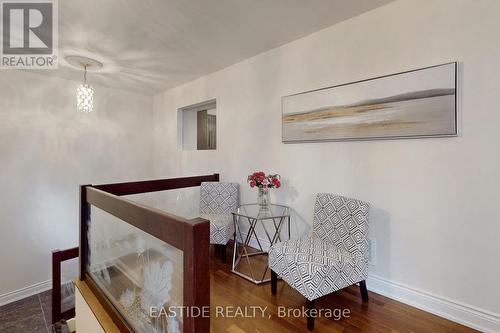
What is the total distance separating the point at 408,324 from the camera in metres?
1.69

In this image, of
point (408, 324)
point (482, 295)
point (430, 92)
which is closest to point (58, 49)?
point (430, 92)

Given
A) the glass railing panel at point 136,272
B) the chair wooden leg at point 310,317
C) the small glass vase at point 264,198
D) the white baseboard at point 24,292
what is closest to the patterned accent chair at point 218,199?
the small glass vase at point 264,198

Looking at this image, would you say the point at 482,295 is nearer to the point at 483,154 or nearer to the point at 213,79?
the point at 483,154

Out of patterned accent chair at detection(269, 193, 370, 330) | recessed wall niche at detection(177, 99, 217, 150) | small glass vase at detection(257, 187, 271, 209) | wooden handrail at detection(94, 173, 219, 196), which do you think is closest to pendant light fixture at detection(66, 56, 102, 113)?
wooden handrail at detection(94, 173, 219, 196)

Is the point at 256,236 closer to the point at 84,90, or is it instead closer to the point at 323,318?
the point at 323,318

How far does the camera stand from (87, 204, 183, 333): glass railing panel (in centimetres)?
108

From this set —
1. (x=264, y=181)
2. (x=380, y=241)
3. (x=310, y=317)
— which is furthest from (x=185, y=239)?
(x=380, y=241)

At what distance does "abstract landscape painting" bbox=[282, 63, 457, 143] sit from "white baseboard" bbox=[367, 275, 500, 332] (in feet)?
3.92

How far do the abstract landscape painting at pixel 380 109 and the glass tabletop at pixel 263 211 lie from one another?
2.47 ft

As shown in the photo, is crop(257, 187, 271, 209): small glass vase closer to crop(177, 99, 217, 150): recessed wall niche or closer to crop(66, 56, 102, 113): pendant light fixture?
crop(177, 99, 217, 150): recessed wall niche

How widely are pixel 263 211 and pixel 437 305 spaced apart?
1.54 meters

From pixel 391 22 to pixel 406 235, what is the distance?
170 cm

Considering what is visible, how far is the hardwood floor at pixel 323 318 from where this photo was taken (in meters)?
1.66

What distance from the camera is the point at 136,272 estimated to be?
137 centimetres
